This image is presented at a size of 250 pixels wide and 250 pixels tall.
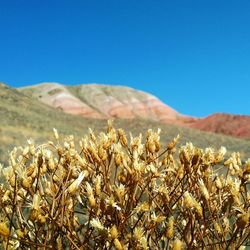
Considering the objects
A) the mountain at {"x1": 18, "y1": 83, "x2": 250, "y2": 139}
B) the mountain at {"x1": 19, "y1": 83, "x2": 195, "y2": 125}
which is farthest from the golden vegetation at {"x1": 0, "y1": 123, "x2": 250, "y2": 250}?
the mountain at {"x1": 19, "y1": 83, "x2": 195, "y2": 125}

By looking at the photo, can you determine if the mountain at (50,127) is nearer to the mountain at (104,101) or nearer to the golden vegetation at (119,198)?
the golden vegetation at (119,198)

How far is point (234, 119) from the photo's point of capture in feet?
255

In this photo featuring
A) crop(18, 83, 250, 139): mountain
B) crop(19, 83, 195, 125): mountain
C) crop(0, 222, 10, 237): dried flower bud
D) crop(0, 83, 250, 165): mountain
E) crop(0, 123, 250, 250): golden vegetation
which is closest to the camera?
crop(0, 222, 10, 237): dried flower bud

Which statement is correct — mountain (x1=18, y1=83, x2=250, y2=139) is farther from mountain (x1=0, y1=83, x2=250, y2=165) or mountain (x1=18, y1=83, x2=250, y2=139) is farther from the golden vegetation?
the golden vegetation

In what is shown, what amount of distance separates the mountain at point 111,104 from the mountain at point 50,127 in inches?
1346

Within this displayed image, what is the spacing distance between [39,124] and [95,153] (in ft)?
103

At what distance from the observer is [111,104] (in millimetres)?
113438

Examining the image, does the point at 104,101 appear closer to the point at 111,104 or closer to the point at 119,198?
the point at 111,104

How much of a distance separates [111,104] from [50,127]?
80.7 m

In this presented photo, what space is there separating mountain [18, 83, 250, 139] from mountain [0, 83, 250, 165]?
112ft

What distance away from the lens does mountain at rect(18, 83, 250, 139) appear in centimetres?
9125

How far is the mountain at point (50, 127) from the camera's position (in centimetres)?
2609

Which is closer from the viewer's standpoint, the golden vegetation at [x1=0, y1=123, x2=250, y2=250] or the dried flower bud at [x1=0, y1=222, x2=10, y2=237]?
the dried flower bud at [x1=0, y1=222, x2=10, y2=237]

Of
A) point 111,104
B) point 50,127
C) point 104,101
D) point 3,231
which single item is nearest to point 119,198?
point 3,231
